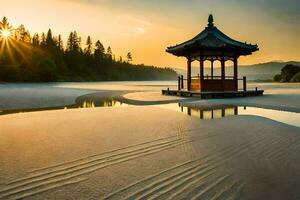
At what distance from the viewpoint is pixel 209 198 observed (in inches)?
132

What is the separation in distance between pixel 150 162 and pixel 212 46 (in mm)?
16510

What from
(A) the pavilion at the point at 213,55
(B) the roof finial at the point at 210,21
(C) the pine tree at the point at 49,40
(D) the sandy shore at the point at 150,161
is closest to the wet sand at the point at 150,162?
(D) the sandy shore at the point at 150,161

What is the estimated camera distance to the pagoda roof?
19812 mm

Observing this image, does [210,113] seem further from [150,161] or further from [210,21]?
[210,21]

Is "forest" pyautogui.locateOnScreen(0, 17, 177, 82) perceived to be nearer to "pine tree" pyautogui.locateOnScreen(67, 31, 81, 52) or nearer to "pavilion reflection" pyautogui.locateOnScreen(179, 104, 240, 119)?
"pine tree" pyautogui.locateOnScreen(67, 31, 81, 52)

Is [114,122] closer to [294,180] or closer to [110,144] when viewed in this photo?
[110,144]

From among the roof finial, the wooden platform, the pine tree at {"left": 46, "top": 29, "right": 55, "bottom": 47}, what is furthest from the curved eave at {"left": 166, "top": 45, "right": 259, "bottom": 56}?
the pine tree at {"left": 46, "top": 29, "right": 55, "bottom": 47}

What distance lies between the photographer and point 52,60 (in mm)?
79875

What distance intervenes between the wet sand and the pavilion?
40.3ft

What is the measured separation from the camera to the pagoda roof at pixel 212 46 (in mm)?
19812

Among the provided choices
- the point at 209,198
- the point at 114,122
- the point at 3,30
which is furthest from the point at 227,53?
the point at 3,30

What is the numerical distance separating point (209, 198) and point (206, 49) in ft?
59.1

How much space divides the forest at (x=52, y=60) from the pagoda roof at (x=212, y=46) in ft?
194

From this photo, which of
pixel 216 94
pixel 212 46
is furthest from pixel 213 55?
pixel 216 94
